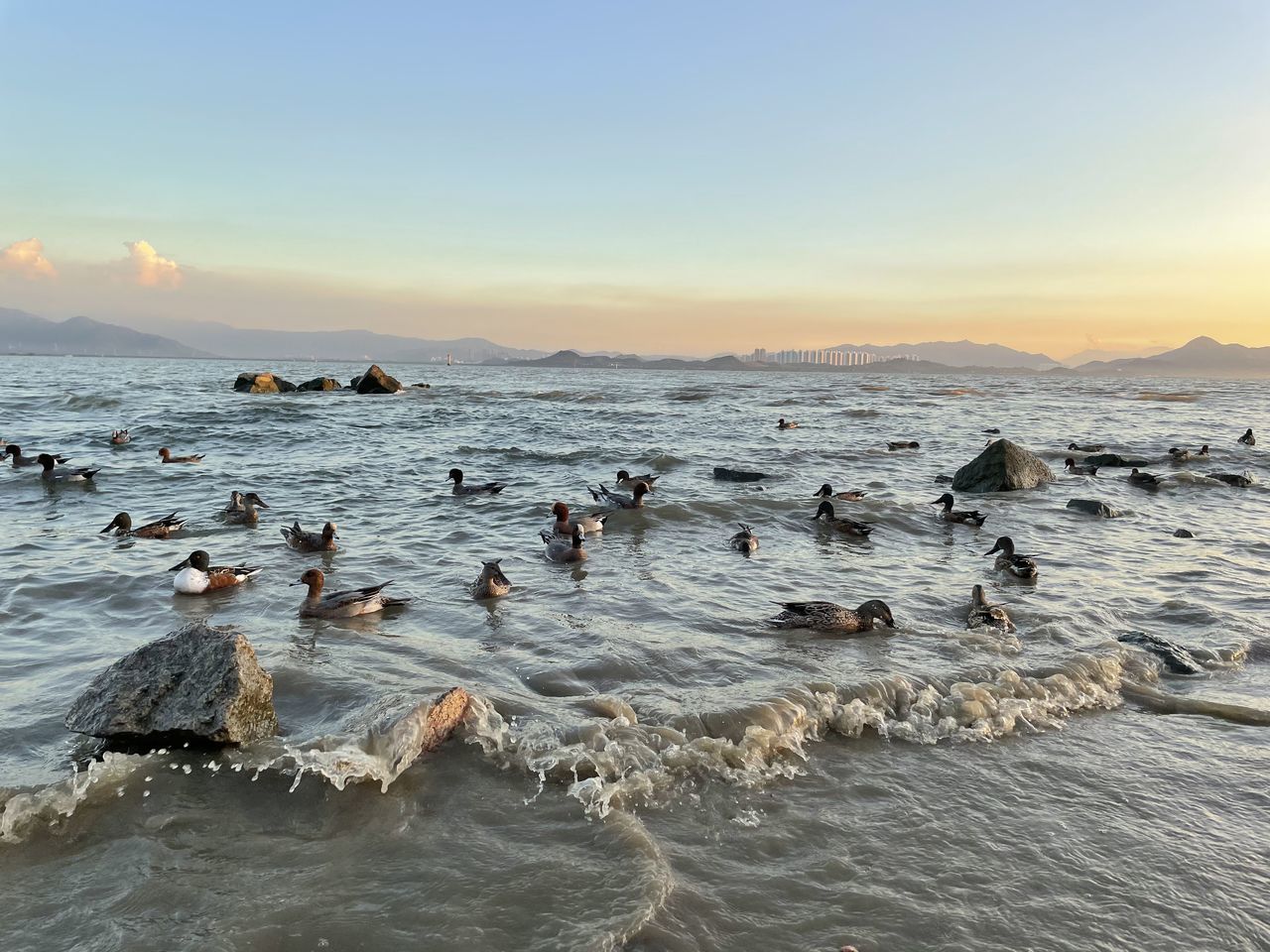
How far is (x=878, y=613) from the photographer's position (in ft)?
24.8

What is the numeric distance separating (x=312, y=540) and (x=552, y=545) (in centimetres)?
339

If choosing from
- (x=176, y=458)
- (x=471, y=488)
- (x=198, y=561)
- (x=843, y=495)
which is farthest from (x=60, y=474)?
(x=843, y=495)

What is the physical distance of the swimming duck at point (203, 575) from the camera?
817 cm

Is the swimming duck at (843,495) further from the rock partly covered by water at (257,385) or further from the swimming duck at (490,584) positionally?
the rock partly covered by water at (257,385)

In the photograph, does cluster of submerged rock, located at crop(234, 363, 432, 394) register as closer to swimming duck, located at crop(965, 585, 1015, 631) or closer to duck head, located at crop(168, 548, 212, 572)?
duck head, located at crop(168, 548, 212, 572)

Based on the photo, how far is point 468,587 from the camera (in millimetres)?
8820

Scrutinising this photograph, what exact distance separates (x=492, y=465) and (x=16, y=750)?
1528 cm

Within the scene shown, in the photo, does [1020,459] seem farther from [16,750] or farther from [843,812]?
[16,750]

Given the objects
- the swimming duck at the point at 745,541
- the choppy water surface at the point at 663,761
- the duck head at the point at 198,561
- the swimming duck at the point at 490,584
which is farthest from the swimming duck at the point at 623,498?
the duck head at the point at 198,561

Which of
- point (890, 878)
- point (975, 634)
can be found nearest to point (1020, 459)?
point (975, 634)


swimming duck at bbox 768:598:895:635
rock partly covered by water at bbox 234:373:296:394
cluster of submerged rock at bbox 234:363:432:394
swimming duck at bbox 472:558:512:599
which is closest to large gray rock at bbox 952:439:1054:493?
swimming duck at bbox 768:598:895:635

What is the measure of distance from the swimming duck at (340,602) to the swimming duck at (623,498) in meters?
6.20

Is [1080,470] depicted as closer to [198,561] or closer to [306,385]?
[198,561]

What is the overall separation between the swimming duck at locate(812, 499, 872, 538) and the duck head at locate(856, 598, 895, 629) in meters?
4.54
